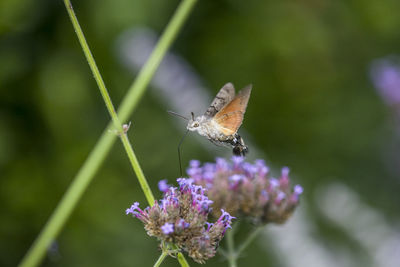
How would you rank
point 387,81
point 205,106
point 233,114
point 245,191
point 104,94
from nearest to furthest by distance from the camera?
1. point 104,94
2. point 233,114
3. point 245,191
4. point 205,106
5. point 387,81

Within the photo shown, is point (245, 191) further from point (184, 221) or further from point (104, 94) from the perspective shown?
point (104, 94)

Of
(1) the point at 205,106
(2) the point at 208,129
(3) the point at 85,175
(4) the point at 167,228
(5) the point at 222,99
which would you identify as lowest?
(4) the point at 167,228

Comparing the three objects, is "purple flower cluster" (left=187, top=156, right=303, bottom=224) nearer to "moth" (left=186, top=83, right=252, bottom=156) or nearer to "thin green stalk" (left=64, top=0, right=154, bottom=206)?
"moth" (left=186, top=83, right=252, bottom=156)

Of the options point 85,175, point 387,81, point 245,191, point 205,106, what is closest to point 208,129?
point 245,191

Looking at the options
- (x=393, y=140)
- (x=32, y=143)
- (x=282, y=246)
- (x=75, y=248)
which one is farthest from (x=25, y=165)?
(x=393, y=140)

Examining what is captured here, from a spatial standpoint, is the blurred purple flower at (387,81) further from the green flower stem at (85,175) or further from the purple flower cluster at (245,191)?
the green flower stem at (85,175)

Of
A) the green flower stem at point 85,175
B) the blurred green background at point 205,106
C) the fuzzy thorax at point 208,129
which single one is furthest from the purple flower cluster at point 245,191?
the blurred green background at point 205,106
